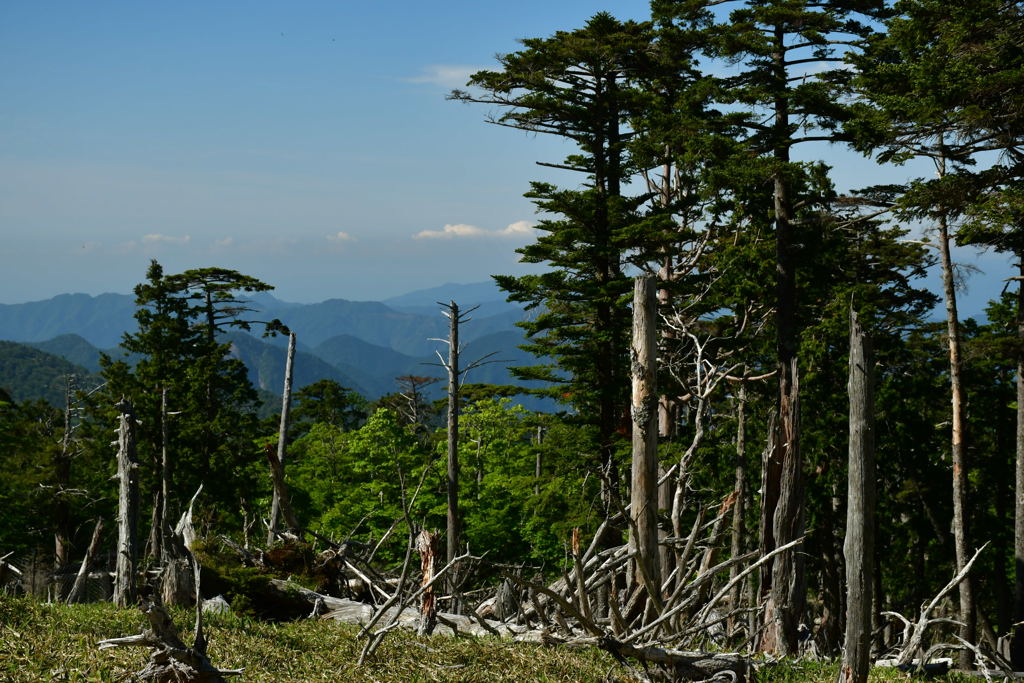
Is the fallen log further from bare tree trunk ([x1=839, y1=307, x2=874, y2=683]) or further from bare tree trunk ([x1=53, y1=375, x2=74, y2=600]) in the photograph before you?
bare tree trunk ([x1=53, y1=375, x2=74, y2=600])

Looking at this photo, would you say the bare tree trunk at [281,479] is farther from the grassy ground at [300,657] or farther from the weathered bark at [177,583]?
the grassy ground at [300,657]

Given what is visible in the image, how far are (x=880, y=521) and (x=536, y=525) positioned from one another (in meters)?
9.63

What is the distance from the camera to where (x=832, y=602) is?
25391 mm

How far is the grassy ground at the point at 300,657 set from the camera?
671cm

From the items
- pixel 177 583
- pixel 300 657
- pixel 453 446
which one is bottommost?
pixel 177 583

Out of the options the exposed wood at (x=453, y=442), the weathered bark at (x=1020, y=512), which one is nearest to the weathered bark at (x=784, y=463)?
the weathered bark at (x=1020, y=512)

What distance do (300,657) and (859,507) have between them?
199 inches

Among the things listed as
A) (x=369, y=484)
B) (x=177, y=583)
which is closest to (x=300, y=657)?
(x=177, y=583)

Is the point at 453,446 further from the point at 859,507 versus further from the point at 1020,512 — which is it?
the point at 859,507

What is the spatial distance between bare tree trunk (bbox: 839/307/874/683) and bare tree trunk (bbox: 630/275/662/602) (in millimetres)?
1660

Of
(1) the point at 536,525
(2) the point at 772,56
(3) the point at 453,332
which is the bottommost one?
(1) the point at 536,525

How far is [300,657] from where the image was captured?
304 inches

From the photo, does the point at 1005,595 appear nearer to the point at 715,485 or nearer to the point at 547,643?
the point at 715,485

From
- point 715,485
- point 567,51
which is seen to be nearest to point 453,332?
point 567,51
